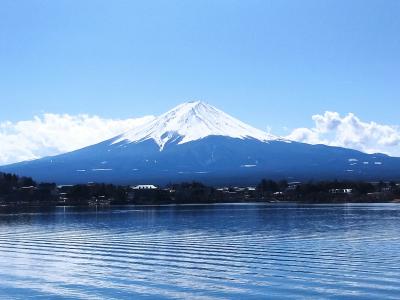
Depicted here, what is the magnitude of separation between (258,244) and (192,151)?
170 metres

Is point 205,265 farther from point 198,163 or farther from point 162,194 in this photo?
point 198,163

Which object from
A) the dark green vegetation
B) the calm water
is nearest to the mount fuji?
the dark green vegetation

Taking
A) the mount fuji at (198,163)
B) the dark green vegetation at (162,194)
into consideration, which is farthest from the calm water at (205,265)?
the mount fuji at (198,163)

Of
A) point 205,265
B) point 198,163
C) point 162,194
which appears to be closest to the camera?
point 205,265

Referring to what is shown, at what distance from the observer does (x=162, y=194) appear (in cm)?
8006

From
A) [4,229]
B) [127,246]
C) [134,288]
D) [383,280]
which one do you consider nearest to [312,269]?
[383,280]

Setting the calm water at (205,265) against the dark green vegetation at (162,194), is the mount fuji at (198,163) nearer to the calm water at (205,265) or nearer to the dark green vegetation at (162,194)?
the dark green vegetation at (162,194)

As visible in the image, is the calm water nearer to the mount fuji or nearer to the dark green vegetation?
the dark green vegetation

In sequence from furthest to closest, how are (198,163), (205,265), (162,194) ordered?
(198,163) → (162,194) → (205,265)

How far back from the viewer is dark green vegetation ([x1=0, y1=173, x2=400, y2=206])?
248ft

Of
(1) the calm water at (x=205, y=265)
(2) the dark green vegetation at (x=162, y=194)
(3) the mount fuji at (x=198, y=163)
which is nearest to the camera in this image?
(1) the calm water at (x=205, y=265)

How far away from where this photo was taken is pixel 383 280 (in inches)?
561

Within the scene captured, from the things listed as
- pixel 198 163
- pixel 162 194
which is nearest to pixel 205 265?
pixel 162 194

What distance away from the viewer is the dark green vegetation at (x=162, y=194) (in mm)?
75575
